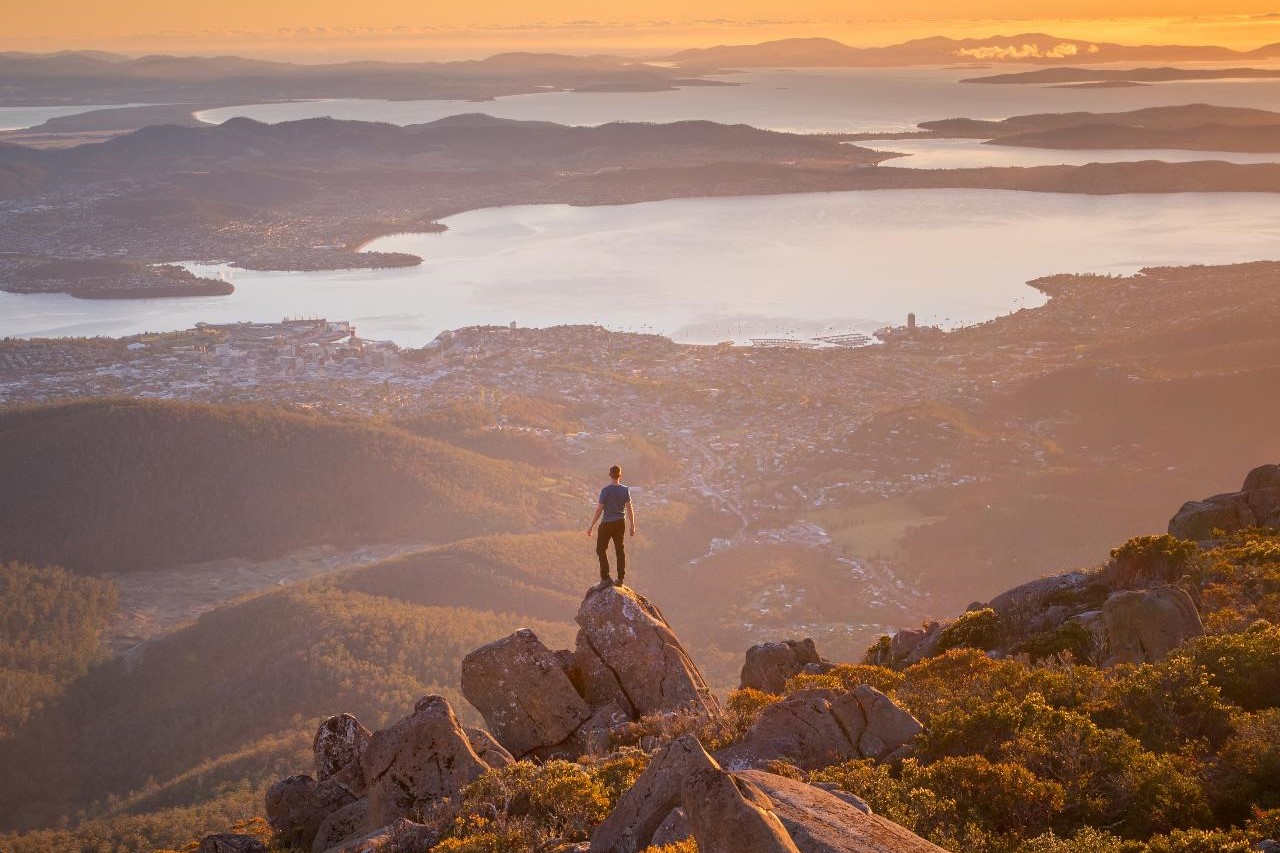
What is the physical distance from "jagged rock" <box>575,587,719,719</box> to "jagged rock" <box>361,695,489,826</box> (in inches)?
135

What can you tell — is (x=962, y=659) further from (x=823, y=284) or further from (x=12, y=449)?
(x=823, y=284)

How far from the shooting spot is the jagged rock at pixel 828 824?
468 inches

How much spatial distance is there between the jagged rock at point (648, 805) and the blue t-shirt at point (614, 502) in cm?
866

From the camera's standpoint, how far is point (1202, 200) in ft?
642

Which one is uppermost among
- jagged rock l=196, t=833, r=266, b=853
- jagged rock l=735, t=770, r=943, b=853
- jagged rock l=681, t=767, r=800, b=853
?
jagged rock l=681, t=767, r=800, b=853

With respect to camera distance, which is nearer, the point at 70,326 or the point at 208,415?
the point at 208,415

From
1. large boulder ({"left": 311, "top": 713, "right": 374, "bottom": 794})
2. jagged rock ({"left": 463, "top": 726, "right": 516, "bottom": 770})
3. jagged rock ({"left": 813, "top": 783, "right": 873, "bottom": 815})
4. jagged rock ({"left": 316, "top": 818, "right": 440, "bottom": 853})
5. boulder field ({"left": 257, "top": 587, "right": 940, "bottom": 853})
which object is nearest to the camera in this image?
boulder field ({"left": 257, "top": 587, "right": 940, "bottom": 853})

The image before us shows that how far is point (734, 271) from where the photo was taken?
152m

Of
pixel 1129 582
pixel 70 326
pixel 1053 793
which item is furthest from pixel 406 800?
pixel 70 326

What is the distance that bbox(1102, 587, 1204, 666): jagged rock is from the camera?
73.2 ft

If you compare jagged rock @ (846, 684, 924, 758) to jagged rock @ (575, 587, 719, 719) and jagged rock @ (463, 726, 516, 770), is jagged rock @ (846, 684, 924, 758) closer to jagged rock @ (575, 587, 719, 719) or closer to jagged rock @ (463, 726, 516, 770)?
jagged rock @ (575, 587, 719, 719)

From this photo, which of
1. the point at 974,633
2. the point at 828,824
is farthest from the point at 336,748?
the point at 974,633

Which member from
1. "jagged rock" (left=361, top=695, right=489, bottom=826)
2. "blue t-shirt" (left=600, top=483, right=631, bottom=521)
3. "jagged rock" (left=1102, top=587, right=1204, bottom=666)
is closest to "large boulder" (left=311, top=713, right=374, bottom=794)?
"jagged rock" (left=361, top=695, right=489, bottom=826)

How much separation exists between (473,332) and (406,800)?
9876cm
